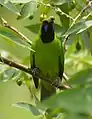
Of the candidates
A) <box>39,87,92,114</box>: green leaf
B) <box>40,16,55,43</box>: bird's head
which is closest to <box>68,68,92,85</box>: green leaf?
<box>39,87,92,114</box>: green leaf

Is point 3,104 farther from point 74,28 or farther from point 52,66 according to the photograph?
point 74,28

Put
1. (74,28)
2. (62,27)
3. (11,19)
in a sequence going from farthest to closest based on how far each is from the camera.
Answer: (11,19) → (62,27) → (74,28)

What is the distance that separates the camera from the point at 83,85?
356 mm

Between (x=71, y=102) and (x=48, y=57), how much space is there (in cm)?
90

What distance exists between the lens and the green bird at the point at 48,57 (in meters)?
1.21

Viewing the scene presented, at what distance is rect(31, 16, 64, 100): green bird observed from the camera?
1.21m

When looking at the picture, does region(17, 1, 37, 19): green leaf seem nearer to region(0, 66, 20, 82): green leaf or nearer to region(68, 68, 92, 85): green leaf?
region(0, 66, 20, 82): green leaf

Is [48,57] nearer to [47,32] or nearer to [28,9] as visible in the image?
[47,32]

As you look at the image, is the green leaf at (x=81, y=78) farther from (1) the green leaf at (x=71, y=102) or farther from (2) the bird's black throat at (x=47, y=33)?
(2) the bird's black throat at (x=47, y=33)

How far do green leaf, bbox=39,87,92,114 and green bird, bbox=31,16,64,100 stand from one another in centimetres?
85

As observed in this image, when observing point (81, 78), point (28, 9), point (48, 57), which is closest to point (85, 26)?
point (28, 9)

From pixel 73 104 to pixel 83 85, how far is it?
0.14 ft

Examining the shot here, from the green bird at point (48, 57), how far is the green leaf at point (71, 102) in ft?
2.80

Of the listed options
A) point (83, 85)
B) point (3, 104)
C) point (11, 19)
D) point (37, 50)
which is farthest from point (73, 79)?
point (3, 104)
